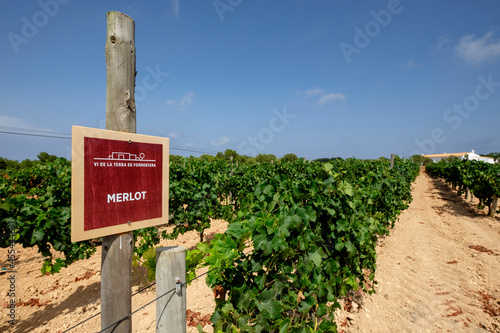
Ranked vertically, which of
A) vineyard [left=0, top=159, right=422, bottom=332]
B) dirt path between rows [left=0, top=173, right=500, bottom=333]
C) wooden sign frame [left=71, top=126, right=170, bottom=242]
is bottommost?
dirt path between rows [left=0, top=173, right=500, bottom=333]

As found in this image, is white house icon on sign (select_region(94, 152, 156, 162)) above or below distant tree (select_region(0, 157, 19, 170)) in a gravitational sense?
above

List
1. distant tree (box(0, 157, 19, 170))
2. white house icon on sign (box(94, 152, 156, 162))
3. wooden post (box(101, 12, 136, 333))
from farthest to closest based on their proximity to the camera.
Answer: distant tree (box(0, 157, 19, 170)), wooden post (box(101, 12, 136, 333)), white house icon on sign (box(94, 152, 156, 162))

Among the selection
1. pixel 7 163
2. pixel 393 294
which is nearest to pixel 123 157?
pixel 393 294

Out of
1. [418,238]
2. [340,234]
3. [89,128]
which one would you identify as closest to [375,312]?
[340,234]

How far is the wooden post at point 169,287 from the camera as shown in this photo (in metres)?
1.31

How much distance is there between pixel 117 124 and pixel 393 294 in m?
4.46

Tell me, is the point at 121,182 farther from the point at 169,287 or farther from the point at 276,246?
the point at 276,246

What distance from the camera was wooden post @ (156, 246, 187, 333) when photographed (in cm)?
131

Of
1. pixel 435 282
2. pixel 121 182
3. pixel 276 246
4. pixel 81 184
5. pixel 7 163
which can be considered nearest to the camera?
pixel 81 184

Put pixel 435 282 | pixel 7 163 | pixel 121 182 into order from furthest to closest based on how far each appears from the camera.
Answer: pixel 7 163 → pixel 435 282 → pixel 121 182

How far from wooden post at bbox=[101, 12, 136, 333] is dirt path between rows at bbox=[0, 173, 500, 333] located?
5.27 ft

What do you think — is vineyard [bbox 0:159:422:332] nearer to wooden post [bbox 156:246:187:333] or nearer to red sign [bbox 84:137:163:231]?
wooden post [bbox 156:246:187:333]

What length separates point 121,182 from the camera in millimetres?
1271

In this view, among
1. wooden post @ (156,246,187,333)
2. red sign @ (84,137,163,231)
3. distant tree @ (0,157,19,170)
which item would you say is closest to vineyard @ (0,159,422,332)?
wooden post @ (156,246,187,333)
